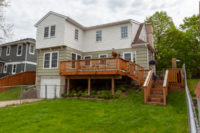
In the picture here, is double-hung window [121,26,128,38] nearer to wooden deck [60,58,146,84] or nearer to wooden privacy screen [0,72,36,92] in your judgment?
wooden deck [60,58,146,84]

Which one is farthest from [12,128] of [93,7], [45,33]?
[93,7]

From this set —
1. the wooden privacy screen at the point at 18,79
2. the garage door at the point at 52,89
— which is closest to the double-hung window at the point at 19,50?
the wooden privacy screen at the point at 18,79

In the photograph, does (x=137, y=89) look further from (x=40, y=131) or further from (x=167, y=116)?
(x=40, y=131)

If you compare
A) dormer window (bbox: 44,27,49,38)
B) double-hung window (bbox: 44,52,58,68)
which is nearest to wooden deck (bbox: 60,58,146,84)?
double-hung window (bbox: 44,52,58,68)

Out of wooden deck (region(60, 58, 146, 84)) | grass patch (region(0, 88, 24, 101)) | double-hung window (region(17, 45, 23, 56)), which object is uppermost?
double-hung window (region(17, 45, 23, 56))

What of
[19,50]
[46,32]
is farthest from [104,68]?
[19,50]

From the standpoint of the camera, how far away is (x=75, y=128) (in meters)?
5.09

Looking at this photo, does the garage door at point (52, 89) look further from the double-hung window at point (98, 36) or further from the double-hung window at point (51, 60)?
the double-hung window at point (98, 36)

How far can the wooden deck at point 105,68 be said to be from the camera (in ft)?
35.8

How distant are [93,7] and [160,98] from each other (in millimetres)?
14271

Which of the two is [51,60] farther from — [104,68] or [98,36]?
[104,68]

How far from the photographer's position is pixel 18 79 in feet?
62.2

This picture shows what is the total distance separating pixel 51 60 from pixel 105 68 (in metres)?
6.74

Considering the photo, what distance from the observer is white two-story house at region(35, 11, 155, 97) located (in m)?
14.0
